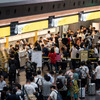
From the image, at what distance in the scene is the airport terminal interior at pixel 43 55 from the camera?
42.4 ft

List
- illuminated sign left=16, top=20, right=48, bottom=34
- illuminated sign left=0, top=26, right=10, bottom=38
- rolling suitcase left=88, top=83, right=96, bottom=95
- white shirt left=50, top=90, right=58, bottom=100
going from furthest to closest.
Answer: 1. illuminated sign left=16, top=20, right=48, bottom=34
2. rolling suitcase left=88, top=83, right=96, bottom=95
3. illuminated sign left=0, top=26, right=10, bottom=38
4. white shirt left=50, top=90, right=58, bottom=100

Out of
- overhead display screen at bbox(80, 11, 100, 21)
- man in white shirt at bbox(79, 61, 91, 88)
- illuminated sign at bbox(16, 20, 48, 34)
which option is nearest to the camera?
man in white shirt at bbox(79, 61, 91, 88)

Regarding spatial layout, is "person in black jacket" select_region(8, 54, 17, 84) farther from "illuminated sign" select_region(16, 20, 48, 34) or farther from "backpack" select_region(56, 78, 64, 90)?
"backpack" select_region(56, 78, 64, 90)

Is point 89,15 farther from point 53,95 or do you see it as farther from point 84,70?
point 53,95

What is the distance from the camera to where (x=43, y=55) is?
64.3 feet

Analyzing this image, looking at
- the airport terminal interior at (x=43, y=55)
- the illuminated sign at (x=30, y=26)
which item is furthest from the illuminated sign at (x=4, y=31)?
the illuminated sign at (x=30, y=26)

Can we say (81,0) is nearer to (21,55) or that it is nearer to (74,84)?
(21,55)

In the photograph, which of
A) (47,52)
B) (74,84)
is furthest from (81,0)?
(74,84)

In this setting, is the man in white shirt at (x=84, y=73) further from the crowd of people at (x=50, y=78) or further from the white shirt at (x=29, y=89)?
the white shirt at (x=29, y=89)

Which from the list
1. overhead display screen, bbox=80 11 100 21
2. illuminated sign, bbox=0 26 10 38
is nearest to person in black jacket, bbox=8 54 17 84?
illuminated sign, bbox=0 26 10 38

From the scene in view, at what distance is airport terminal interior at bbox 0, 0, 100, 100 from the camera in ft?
42.4

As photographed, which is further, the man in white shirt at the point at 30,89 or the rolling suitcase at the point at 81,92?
the rolling suitcase at the point at 81,92

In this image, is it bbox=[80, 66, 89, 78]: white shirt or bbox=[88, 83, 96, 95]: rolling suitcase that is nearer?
bbox=[80, 66, 89, 78]: white shirt

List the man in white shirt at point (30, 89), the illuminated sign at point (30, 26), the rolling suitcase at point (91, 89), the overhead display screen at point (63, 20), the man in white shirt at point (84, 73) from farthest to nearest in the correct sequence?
1. the overhead display screen at point (63, 20)
2. the illuminated sign at point (30, 26)
3. the rolling suitcase at point (91, 89)
4. the man in white shirt at point (84, 73)
5. the man in white shirt at point (30, 89)
